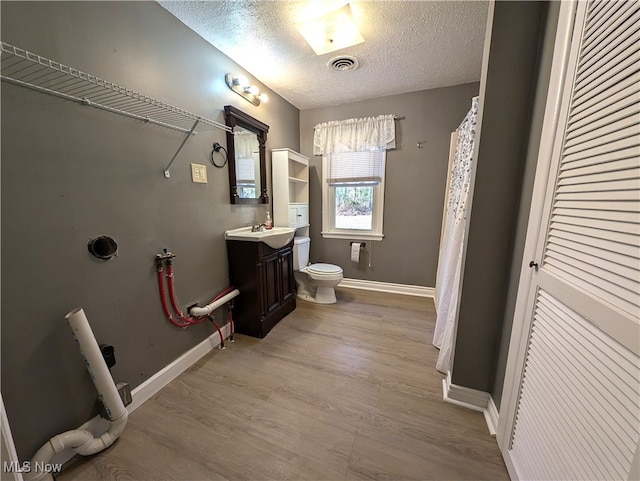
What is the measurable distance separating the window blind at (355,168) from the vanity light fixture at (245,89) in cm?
113

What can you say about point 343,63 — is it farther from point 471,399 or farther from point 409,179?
point 471,399

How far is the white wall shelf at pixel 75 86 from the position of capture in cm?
94

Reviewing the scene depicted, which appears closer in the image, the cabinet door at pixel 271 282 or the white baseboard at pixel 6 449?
the white baseboard at pixel 6 449

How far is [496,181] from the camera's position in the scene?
1.19 meters

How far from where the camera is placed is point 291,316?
253cm

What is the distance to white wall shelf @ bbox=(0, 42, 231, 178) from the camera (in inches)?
36.9

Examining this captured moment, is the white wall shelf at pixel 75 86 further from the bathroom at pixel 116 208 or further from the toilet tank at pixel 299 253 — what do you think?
the toilet tank at pixel 299 253

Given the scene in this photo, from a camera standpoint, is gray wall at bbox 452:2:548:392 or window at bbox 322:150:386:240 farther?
window at bbox 322:150:386:240

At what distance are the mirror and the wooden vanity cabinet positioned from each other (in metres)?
0.47

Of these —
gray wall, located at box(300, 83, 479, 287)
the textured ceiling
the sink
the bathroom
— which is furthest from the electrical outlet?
gray wall, located at box(300, 83, 479, 287)

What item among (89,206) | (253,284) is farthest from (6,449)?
(253,284)

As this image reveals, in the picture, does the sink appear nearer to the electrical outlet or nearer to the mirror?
the mirror

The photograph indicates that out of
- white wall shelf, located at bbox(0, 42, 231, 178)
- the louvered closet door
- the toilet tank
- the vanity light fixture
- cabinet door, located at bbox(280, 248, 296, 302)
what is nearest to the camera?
the louvered closet door

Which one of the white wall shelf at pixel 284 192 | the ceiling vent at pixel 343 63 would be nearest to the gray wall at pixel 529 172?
the ceiling vent at pixel 343 63
